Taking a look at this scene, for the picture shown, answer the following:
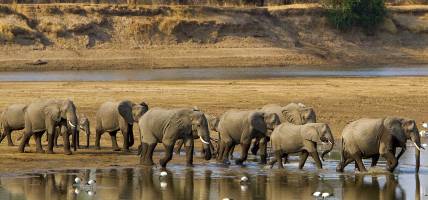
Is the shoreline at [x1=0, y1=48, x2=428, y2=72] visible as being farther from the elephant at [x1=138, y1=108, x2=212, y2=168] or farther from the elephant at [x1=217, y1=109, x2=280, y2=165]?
the elephant at [x1=138, y1=108, x2=212, y2=168]

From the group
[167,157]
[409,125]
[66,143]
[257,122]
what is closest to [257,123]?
[257,122]

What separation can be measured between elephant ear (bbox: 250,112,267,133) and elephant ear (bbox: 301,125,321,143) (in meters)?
1.41

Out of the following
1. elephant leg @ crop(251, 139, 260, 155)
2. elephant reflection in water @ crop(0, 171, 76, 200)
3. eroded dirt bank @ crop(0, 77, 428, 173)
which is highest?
elephant reflection in water @ crop(0, 171, 76, 200)

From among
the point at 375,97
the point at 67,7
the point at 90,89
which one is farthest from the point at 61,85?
the point at 67,7

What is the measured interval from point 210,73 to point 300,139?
30455 millimetres

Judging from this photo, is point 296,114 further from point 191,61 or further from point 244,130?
point 191,61

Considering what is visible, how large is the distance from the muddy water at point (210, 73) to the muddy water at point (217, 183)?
25.2 metres

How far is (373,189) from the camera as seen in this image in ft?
73.2

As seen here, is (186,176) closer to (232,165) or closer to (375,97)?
(232,165)

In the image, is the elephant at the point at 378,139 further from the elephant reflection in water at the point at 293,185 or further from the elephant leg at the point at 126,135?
the elephant leg at the point at 126,135

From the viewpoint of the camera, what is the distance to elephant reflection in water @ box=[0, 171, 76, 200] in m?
20.8

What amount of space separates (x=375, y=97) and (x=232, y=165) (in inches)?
580

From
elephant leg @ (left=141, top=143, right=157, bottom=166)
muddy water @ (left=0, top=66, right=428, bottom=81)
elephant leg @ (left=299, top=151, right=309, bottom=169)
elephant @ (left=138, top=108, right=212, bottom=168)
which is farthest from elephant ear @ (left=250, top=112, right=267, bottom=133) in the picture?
muddy water @ (left=0, top=66, right=428, bottom=81)

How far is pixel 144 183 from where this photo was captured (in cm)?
2262
